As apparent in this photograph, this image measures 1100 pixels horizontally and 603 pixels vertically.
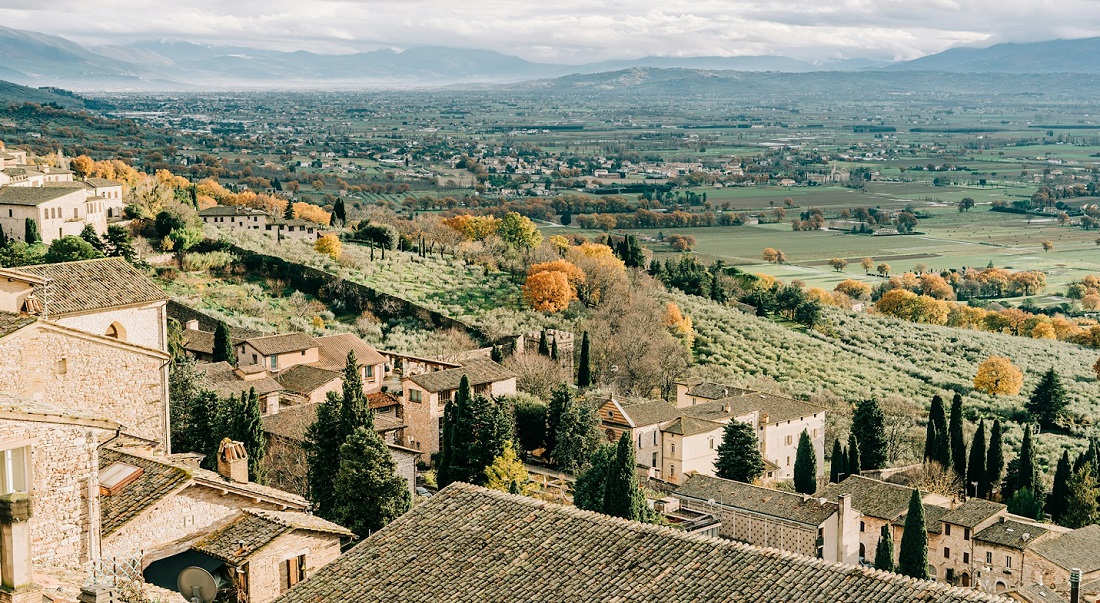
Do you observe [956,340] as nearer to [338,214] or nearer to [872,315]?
[872,315]

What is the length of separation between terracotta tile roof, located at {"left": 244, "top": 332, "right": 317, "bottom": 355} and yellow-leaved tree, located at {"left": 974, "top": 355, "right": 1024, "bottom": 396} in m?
34.8

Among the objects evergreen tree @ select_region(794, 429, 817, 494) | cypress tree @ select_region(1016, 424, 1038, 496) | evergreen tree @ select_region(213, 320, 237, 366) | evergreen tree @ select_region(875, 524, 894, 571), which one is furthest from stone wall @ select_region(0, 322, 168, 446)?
cypress tree @ select_region(1016, 424, 1038, 496)

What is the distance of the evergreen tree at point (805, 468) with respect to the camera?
127ft

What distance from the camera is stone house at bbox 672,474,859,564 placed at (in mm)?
32812

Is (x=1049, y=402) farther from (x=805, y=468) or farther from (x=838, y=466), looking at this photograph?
(x=805, y=468)

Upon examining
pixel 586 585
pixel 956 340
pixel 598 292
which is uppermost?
pixel 586 585

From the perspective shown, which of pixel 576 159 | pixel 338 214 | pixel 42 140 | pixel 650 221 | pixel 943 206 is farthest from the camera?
pixel 576 159

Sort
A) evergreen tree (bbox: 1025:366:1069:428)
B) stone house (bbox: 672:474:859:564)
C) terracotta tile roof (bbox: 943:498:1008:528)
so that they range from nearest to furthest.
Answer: stone house (bbox: 672:474:859:564) → terracotta tile roof (bbox: 943:498:1008:528) → evergreen tree (bbox: 1025:366:1069:428)

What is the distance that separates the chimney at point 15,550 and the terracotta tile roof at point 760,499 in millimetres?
26532

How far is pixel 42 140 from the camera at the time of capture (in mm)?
108688

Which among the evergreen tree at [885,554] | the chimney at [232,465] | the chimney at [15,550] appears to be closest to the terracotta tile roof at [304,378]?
the evergreen tree at [885,554]

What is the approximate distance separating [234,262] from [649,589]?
40.3 metres

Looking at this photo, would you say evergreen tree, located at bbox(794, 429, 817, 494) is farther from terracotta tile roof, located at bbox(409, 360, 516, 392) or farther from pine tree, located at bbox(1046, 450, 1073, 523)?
terracotta tile roof, located at bbox(409, 360, 516, 392)

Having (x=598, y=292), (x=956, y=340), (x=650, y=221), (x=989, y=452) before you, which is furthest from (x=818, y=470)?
(x=650, y=221)
